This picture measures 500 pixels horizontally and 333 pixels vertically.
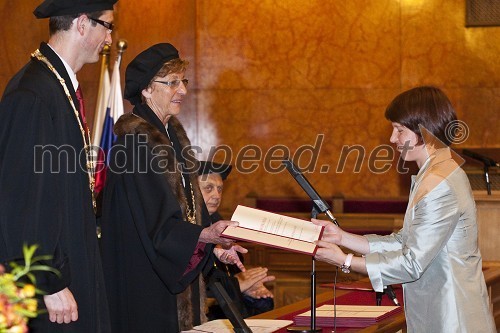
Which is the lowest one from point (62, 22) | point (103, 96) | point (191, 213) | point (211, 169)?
point (191, 213)

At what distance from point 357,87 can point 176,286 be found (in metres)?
7.97

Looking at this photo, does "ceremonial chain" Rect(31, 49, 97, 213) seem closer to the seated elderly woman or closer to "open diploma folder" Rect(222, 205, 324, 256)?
"open diploma folder" Rect(222, 205, 324, 256)

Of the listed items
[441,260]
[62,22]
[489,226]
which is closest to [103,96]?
[489,226]

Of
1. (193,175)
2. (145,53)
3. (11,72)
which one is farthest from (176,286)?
(11,72)

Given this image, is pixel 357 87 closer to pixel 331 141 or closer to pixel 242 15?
pixel 331 141

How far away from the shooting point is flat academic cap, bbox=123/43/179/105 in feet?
14.4

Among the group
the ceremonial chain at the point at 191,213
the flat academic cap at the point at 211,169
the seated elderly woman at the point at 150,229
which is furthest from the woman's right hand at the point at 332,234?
the flat academic cap at the point at 211,169

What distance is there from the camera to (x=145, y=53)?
14.5 feet

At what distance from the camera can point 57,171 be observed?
3045mm

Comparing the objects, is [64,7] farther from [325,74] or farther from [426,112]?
[325,74]

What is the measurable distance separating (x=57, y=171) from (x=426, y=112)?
1583mm

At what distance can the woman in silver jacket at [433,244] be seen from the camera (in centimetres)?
364

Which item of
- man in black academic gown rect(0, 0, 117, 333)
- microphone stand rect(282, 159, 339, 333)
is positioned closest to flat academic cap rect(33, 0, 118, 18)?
man in black academic gown rect(0, 0, 117, 333)

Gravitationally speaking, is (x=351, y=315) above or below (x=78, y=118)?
below
